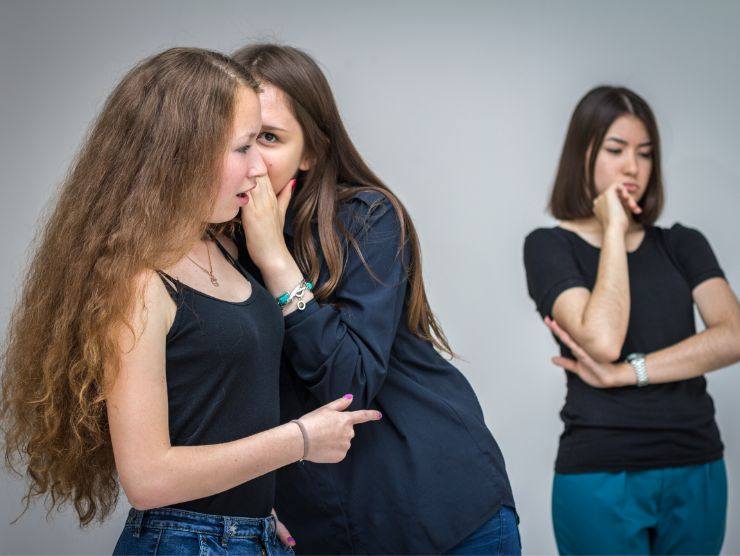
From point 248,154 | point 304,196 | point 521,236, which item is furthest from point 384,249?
point 521,236

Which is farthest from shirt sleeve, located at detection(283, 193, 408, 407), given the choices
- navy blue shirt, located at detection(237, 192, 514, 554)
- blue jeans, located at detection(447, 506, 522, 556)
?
blue jeans, located at detection(447, 506, 522, 556)

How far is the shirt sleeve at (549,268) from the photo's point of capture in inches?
101

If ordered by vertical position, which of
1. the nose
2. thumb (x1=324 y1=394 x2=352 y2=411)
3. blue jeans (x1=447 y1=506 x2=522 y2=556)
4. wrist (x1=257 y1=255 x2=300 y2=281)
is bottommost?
blue jeans (x1=447 y1=506 x2=522 y2=556)

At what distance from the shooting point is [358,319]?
164 centimetres

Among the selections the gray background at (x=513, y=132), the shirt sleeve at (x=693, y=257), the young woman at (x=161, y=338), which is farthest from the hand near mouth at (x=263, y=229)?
the gray background at (x=513, y=132)

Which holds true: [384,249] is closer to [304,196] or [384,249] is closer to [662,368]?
[304,196]

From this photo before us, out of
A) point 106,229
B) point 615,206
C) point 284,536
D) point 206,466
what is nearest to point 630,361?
point 615,206

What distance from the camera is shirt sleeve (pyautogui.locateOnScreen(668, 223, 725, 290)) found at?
262 cm

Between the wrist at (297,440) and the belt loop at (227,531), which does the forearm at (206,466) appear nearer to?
the wrist at (297,440)

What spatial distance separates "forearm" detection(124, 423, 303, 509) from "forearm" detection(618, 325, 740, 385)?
139 cm

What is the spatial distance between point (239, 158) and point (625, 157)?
162 centimetres

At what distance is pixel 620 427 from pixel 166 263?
5.21 ft

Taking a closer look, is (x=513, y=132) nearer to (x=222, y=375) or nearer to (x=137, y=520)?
(x=222, y=375)

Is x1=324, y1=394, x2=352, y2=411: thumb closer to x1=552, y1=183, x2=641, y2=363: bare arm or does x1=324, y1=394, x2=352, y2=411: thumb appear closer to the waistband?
the waistband
